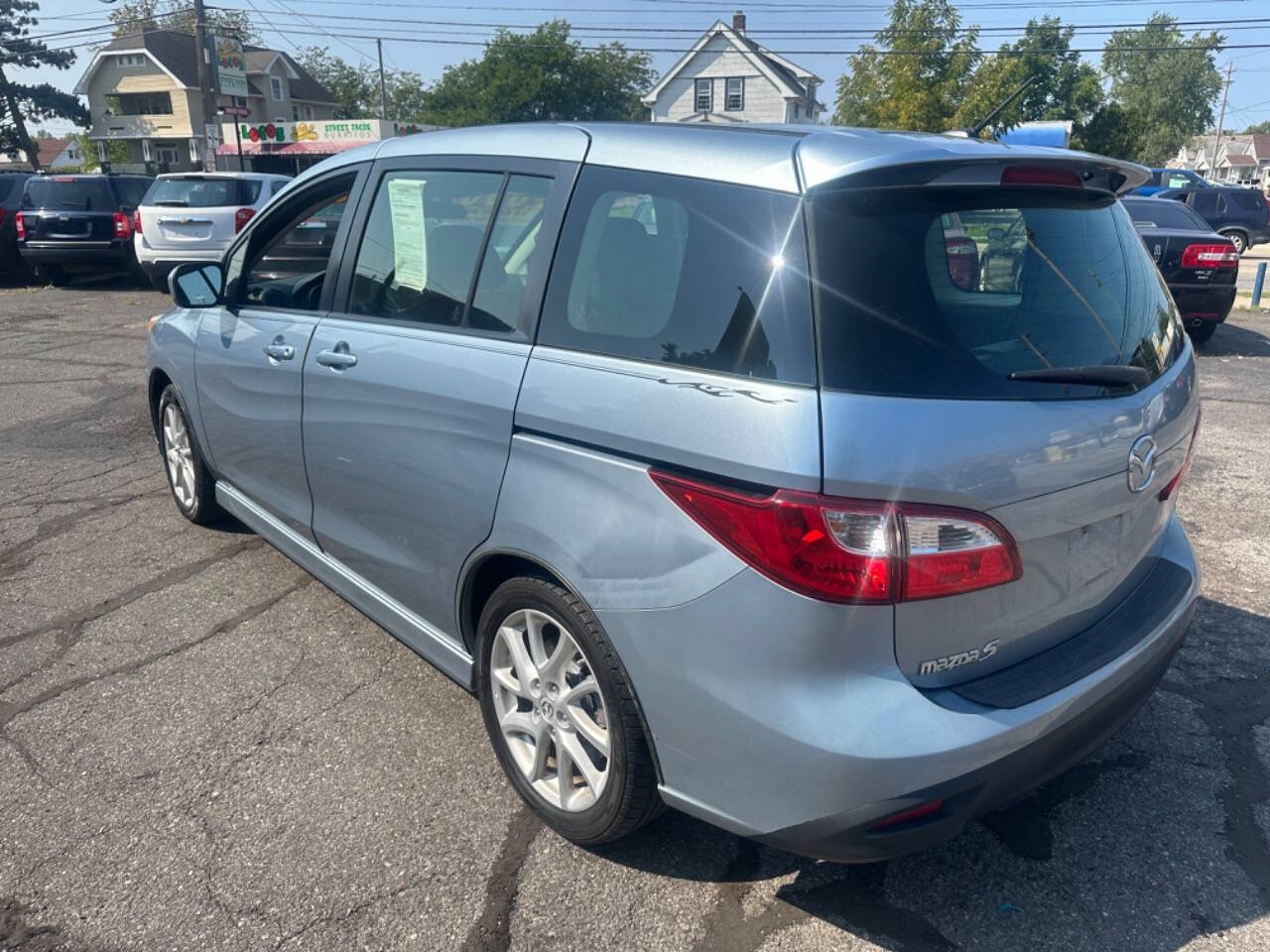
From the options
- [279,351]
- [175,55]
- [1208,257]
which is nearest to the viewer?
[279,351]

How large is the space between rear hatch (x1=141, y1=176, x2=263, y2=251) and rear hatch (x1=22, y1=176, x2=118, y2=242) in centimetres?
193

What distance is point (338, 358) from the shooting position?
132 inches

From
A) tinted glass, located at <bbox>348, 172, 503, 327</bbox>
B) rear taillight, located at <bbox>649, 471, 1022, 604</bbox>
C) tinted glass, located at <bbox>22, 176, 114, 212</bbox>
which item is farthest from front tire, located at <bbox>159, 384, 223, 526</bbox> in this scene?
tinted glass, located at <bbox>22, 176, 114, 212</bbox>

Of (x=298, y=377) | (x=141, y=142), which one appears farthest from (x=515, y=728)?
(x=141, y=142)

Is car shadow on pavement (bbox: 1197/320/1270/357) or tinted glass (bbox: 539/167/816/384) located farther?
car shadow on pavement (bbox: 1197/320/1270/357)

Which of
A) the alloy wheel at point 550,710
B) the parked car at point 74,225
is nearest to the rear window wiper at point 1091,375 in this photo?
the alloy wheel at point 550,710

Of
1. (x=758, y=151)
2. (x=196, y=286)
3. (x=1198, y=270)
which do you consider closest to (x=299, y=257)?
(x=196, y=286)

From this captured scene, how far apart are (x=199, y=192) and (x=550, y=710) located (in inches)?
534

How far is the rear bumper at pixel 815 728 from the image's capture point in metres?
2.08

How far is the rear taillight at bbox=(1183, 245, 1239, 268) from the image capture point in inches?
406

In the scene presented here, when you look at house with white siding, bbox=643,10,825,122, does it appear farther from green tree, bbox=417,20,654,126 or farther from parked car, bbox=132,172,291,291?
parked car, bbox=132,172,291,291

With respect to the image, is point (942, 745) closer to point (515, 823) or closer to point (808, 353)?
point (808, 353)

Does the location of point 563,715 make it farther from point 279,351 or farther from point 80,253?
point 80,253

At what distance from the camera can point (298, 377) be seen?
11.8 ft
